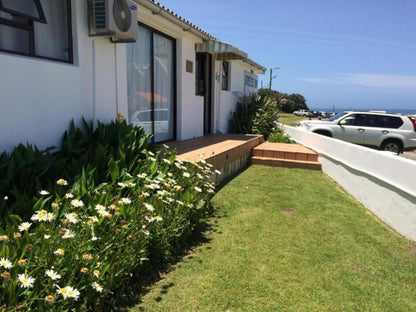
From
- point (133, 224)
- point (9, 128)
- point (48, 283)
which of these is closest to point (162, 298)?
point (133, 224)

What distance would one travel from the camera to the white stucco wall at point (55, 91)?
10.8 feet

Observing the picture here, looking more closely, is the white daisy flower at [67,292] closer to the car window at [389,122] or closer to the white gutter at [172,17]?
the white gutter at [172,17]

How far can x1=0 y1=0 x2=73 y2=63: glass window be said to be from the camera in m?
3.39

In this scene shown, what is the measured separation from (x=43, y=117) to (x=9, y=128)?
1.49 feet

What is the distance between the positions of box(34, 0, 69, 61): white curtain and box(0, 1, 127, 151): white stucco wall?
127 millimetres

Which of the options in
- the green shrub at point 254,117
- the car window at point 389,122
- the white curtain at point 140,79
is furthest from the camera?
the green shrub at point 254,117

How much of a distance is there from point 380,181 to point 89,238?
165 inches

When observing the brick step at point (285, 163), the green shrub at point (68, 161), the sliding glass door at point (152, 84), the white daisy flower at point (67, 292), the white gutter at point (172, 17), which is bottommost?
the brick step at point (285, 163)

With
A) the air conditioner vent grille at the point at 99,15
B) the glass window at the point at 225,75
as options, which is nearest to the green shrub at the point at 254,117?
the glass window at the point at 225,75

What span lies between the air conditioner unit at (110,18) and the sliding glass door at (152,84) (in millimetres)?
1173

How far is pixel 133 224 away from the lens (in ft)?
8.78

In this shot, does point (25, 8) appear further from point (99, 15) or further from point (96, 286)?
point (96, 286)

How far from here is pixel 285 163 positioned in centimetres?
793

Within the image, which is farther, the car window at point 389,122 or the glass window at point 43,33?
the car window at point 389,122
